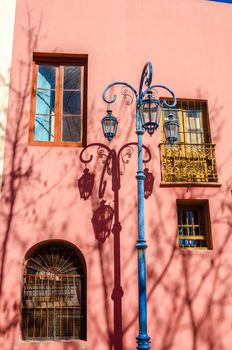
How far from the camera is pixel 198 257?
837 cm

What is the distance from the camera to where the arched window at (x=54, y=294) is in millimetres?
7840

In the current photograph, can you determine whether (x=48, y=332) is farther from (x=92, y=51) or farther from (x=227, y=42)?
(x=227, y=42)

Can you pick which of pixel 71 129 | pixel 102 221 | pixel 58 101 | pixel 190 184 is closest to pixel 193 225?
pixel 190 184

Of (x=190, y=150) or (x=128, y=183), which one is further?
(x=190, y=150)

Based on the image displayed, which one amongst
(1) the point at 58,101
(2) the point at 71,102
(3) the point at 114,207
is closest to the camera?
(3) the point at 114,207

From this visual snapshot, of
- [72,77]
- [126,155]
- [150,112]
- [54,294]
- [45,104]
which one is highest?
[72,77]

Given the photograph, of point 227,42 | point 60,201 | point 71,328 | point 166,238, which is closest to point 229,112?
point 227,42

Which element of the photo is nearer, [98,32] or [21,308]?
[21,308]

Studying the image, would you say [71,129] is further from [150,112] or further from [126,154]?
[150,112]

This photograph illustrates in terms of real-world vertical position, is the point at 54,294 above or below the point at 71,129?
below

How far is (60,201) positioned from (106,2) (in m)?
4.95

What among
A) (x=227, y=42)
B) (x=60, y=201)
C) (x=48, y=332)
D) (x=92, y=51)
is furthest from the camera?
(x=227, y=42)

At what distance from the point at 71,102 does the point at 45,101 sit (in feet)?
1.92

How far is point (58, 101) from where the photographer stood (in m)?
9.23
